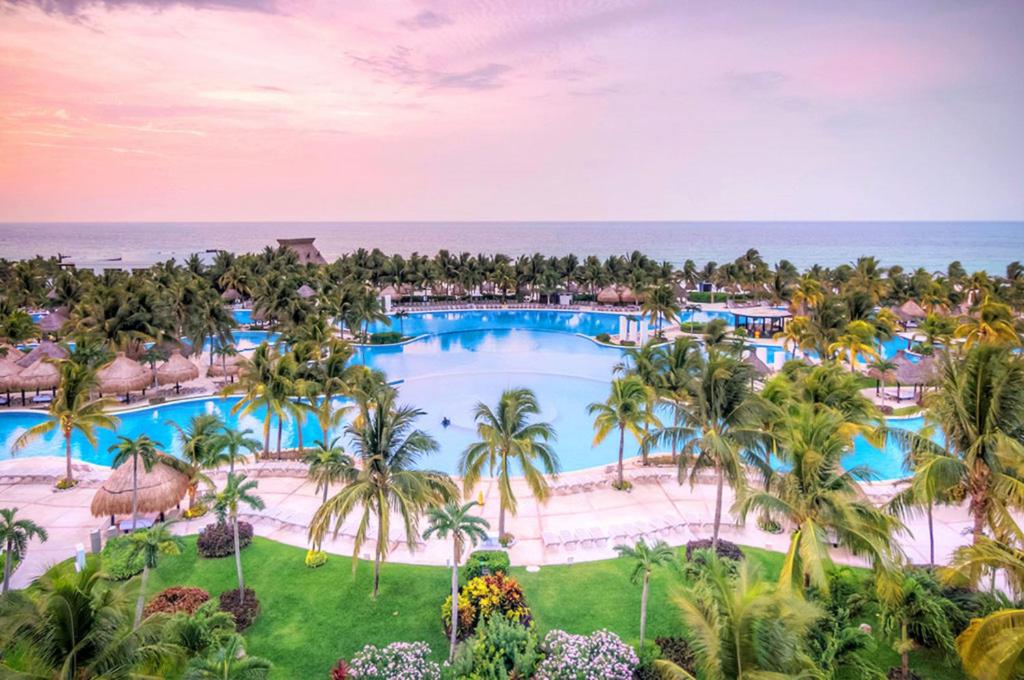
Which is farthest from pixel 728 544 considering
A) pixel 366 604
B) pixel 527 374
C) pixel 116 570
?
pixel 527 374

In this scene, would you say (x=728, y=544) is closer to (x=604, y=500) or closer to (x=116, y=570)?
(x=604, y=500)

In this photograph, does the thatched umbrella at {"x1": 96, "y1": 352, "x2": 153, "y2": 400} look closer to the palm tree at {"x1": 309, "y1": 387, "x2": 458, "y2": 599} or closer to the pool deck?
the pool deck

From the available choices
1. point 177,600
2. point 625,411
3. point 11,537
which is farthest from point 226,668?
point 625,411

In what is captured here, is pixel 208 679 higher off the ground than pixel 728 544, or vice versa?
pixel 208 679

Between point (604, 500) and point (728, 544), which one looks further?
point (604, 500)

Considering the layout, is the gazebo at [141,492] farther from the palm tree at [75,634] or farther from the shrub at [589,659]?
the shrub at [589,659]

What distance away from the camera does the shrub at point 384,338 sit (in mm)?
53491

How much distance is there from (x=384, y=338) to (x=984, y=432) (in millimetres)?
45300

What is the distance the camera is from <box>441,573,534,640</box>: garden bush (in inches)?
614

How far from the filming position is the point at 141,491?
814 inches

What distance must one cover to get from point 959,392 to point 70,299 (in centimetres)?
6234

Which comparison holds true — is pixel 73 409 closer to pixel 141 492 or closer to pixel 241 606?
pixel 141 492

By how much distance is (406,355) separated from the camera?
50.3 metres

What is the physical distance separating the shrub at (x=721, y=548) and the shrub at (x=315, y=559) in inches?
437
